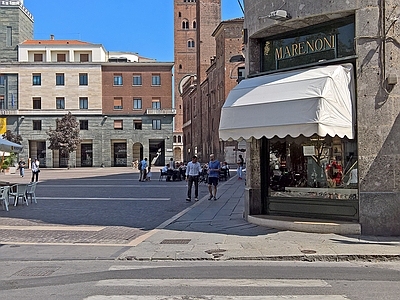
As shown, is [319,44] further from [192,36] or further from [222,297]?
[192,36]

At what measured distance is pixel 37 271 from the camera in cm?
866

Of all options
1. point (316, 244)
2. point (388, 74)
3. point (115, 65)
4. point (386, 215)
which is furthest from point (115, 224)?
point (115, 65)

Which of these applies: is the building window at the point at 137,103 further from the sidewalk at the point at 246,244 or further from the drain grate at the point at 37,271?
the drain grate at the point at 37,271

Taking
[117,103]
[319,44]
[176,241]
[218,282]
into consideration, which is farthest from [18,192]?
[117,103]

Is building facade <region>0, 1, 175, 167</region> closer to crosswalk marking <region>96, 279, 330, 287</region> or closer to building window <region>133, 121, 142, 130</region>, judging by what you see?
building window <region>133, 121, 142, 130</region>

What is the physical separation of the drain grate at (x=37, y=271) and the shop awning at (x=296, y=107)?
5375 millimetres

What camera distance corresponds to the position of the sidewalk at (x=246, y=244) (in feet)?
31.6

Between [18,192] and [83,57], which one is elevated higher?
[83,57]

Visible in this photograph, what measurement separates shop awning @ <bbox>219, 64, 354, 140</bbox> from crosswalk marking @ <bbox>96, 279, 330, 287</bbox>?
4152 mm

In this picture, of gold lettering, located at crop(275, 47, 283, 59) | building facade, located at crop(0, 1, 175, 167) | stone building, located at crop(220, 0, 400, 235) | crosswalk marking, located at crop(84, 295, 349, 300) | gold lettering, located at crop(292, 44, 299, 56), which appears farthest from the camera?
building facade, located at crop(0, 1, 175, 167)

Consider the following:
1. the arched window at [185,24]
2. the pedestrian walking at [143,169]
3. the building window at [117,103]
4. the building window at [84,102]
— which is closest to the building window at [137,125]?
the building window at [117,103]

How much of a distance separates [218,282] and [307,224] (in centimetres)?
520

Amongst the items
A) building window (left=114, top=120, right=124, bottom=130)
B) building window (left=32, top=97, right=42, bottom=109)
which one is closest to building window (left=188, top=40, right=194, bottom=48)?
building window (left=114, top=120, right=124, bottom=130)

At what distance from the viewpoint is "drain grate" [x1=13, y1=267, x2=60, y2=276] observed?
8.38 meters
